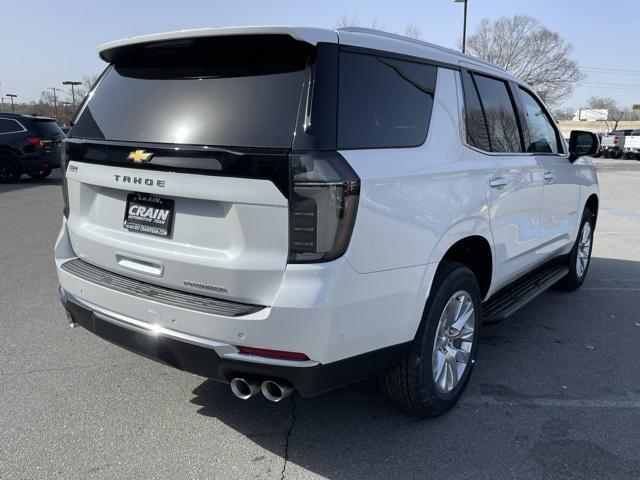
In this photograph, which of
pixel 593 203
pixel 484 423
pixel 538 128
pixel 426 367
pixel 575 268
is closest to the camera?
pixel 426 367

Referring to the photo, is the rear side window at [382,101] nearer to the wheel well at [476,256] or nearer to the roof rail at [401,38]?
the roof rail at [401,38]

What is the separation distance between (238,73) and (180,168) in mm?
502

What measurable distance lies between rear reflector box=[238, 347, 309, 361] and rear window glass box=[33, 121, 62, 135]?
577 inches

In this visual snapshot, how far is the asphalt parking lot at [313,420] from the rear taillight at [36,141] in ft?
38.2

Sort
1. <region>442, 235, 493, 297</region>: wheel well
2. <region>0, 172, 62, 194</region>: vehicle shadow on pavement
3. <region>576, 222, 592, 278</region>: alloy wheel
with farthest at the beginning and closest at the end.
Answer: <region>0, 172, 62, 194</region>: vehicle shadow on pavement, <region>576, 222, 592, 278</region>: alloy wheel, <region>442, 235, 493, 297</region>: wheel well

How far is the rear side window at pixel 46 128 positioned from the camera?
1484 centimetres

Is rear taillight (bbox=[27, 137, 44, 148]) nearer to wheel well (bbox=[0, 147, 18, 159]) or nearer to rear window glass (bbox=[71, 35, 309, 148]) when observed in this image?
wheel well (bbox=[0, 147, 18, 159])

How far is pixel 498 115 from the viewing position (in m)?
3.77

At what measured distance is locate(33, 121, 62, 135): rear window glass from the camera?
48.7ft

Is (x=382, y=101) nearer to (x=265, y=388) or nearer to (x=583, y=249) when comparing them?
(x=265, y=388)

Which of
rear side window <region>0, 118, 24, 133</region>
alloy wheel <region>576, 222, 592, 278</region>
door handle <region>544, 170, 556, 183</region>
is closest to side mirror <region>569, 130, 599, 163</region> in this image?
door handle <region>544, 170, 556, 183</region>

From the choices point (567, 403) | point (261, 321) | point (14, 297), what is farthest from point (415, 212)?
point (14, 297)

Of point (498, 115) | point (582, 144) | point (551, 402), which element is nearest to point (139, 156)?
point (498, 115)

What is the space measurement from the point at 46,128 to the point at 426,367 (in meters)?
15.0
